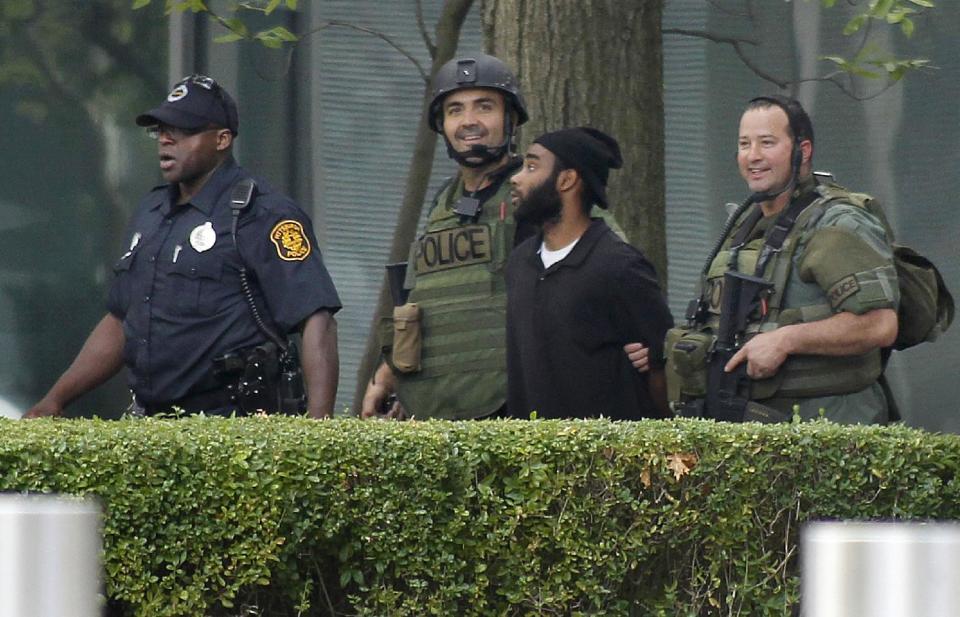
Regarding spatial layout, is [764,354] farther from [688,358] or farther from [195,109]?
[195,109]

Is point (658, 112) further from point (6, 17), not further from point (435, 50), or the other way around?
point (6, 17)

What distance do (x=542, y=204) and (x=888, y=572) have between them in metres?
3.91

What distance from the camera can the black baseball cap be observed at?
693 cm

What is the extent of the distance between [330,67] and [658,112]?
2.36 meters

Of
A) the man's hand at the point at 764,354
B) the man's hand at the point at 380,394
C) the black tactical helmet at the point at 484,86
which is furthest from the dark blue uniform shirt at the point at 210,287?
the man's hand at the point at 764,354

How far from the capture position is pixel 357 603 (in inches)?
212

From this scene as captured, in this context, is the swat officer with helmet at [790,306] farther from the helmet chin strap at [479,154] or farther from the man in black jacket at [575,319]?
the helmet chin strap at [479,154]

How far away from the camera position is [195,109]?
22.8ft

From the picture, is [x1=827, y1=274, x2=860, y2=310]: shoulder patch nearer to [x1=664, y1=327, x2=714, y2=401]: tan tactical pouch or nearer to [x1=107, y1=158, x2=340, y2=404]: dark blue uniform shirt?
[x1=664, y1=327, x2=714, y2=401]: tan tactical pouch

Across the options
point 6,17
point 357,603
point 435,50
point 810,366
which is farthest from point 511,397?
point 6,17

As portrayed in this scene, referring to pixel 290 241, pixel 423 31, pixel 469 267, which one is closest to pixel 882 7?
pixel 469 267

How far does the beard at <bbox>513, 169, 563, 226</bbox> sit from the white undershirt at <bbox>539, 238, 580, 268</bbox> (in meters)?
0.09

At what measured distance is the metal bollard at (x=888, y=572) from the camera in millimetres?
2713

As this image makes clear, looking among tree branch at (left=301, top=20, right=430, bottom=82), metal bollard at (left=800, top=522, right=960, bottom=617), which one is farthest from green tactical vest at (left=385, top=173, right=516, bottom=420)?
metal bollard at (left=800, top=522, right=960, bottom=617)
